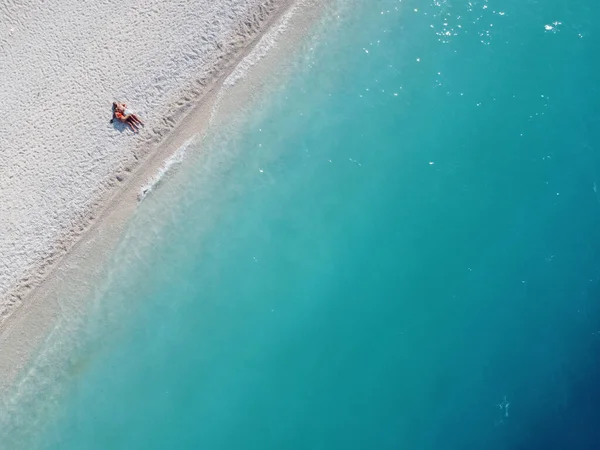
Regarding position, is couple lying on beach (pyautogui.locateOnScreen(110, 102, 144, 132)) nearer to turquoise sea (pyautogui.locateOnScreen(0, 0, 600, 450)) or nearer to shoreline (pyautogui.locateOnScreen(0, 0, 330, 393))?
shoreline (pyautogui.locateOnScreen(0, 0, 330, 393))

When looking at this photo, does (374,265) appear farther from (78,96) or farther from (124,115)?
(78,96)

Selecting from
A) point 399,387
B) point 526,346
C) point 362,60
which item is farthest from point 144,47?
point 526,346

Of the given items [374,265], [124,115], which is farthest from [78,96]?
[374,265]

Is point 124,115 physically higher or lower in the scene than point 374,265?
higher

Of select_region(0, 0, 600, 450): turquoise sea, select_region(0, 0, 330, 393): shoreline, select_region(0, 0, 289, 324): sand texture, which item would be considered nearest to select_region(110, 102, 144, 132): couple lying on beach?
select_region(0, 0, 289, 324): sand texture

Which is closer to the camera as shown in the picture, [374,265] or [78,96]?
[78,96]

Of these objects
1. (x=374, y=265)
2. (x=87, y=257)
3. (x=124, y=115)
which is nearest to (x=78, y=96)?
(x=124, y=115)

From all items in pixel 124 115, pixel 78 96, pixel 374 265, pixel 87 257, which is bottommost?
pixel 374 265

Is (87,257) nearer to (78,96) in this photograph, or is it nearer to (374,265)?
(78,96)
